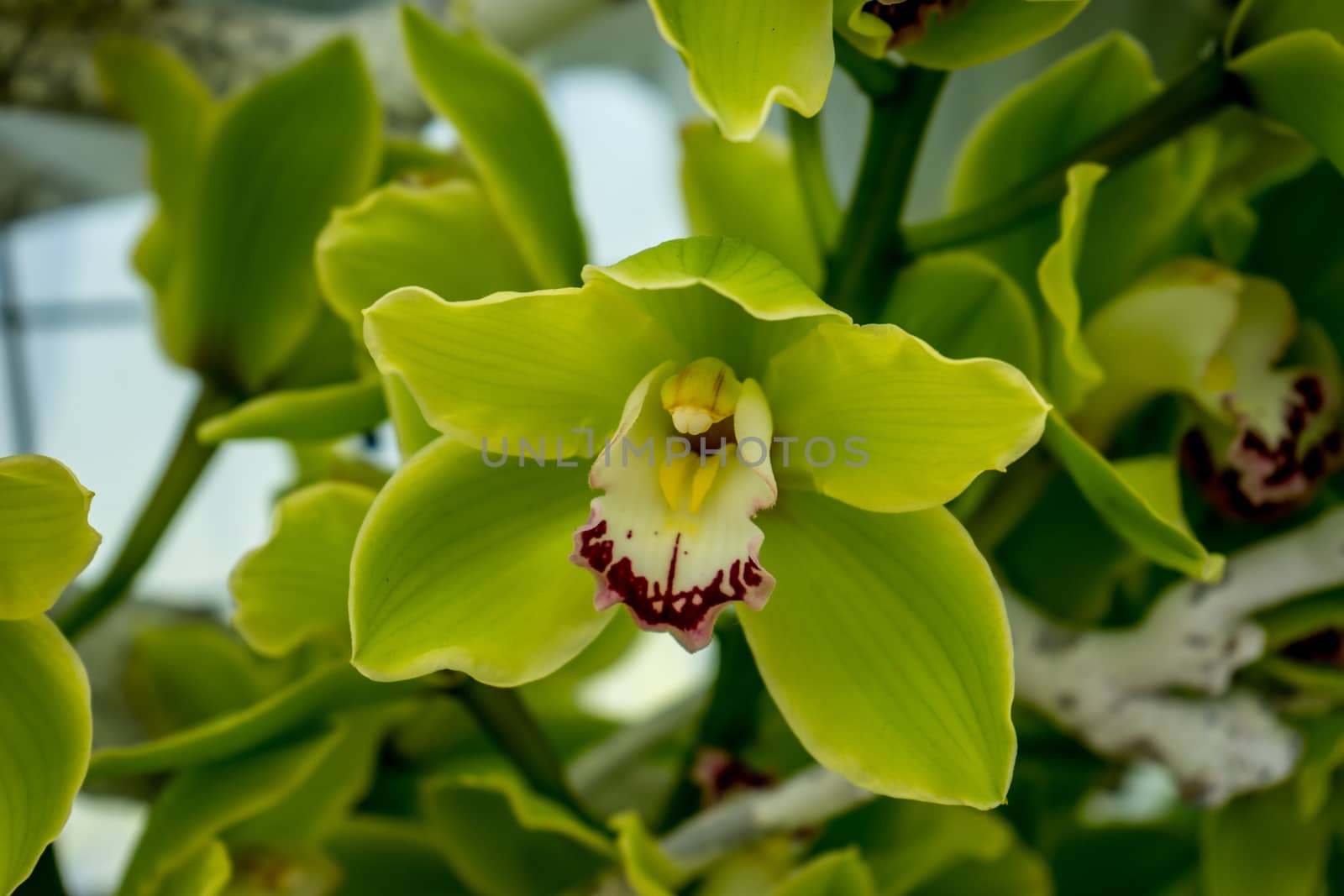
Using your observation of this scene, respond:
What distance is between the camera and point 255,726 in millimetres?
304

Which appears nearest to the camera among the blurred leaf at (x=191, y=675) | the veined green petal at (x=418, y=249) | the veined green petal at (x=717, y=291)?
the veined green petal at (x=717, y=291)

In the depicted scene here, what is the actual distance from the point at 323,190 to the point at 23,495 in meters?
0.16

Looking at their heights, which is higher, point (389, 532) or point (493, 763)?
point (389, 532)

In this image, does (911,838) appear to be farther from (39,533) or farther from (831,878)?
(39,533)

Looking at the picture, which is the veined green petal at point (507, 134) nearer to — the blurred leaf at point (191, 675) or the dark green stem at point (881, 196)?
the dark green stem at point (881, 196)

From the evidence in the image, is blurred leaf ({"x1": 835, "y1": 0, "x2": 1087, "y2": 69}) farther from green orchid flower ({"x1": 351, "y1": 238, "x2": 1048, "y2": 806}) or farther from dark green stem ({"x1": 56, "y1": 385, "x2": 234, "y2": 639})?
dark green stem ({"x1": 56, "y1": 385, "x2": 234, "y2": 639})

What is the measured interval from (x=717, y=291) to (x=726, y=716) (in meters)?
0.21

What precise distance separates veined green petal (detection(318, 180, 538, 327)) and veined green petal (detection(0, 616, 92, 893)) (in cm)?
11

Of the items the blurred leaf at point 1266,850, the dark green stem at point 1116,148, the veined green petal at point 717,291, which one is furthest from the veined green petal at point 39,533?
the blurred leaf at point 1266,850

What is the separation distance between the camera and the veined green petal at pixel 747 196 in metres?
0.38

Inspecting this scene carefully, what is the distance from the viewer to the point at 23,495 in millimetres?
241

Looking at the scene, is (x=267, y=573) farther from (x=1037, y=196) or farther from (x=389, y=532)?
(x=1037, y=196)

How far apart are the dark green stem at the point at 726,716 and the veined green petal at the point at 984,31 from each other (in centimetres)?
19

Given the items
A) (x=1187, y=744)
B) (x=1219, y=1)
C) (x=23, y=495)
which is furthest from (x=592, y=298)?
(x=1219, y=1)
